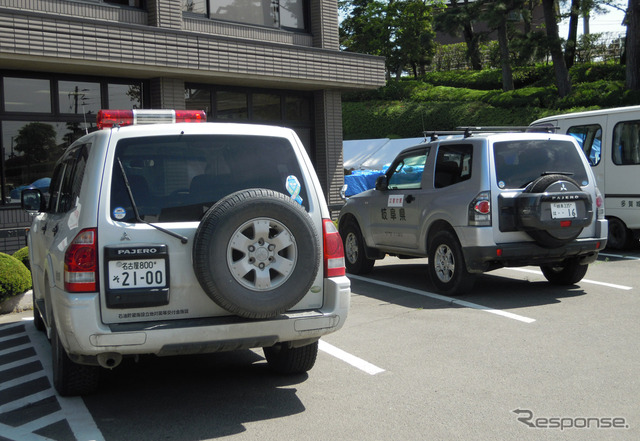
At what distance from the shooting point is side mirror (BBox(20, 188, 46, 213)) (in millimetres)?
6305

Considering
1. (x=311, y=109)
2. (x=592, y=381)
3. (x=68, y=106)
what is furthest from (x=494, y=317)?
(x=311, y=109)

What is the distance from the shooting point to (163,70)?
1291 cm

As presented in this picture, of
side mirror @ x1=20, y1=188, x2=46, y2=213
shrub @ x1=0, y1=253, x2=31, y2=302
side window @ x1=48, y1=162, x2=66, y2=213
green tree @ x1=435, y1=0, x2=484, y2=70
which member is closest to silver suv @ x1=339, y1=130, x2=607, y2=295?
side window @ x1=48, y1=162, x2=66, y2=213

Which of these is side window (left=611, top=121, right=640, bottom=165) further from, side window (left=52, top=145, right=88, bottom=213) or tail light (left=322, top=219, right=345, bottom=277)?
side window (left=52, top=145, right=88, bottom=213)

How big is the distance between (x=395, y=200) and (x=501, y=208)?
76.1 inches

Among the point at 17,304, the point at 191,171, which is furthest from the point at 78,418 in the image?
the point at 17,304

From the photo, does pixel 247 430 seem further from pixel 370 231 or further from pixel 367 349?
pixel 370 231

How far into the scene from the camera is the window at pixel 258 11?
571 inches

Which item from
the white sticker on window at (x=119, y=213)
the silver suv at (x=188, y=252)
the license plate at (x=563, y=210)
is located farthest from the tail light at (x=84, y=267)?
the license plate at (x=563, y=210)

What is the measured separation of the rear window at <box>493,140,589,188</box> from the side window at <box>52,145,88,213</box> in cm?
463

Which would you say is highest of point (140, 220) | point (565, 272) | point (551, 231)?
point (140, 220)

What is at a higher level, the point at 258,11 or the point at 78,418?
the point at 258,11

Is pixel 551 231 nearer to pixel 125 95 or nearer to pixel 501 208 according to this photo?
pixel 501 208

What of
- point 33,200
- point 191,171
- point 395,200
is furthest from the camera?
point 395,200
